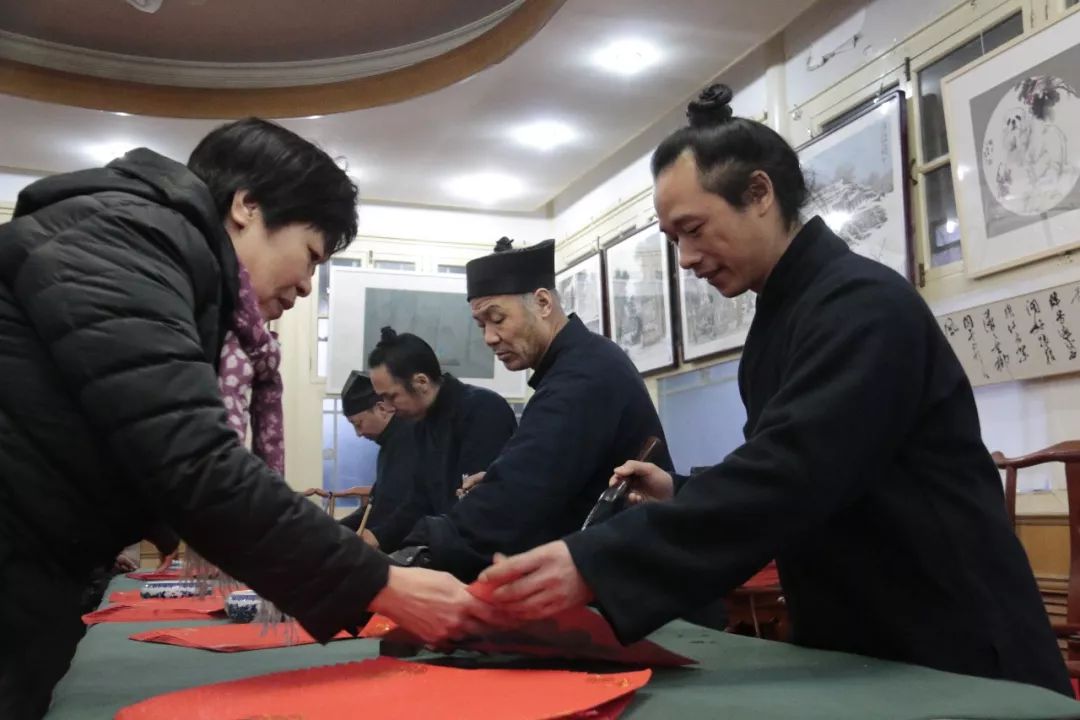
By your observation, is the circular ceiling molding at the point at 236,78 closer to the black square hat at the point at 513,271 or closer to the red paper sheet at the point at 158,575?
the black square hat at the point at 513,271

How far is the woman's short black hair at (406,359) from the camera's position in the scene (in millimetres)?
3512

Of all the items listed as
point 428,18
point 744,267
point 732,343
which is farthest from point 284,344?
point 744,267

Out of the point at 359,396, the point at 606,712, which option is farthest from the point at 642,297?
the point at 606,712

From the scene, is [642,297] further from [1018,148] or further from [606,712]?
[606,712]

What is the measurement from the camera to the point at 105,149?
5816mm

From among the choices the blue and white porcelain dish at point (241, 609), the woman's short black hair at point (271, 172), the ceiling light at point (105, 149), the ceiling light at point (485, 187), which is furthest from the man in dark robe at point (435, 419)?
the ceiling light at point (105, 149)

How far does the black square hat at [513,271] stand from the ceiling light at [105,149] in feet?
12.5

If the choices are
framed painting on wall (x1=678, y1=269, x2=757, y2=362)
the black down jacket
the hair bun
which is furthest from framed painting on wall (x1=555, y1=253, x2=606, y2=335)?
the black down jacket

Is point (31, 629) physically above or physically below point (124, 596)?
above

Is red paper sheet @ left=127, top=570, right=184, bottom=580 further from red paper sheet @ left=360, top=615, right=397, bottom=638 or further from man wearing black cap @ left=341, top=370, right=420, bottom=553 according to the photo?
red paper sheet @ left=360, top=615, right=397, bottom=638

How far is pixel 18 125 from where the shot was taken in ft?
17.9

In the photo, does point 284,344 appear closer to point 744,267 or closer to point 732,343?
point 732,343

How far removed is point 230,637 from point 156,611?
482 mm

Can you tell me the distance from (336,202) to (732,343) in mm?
3567
